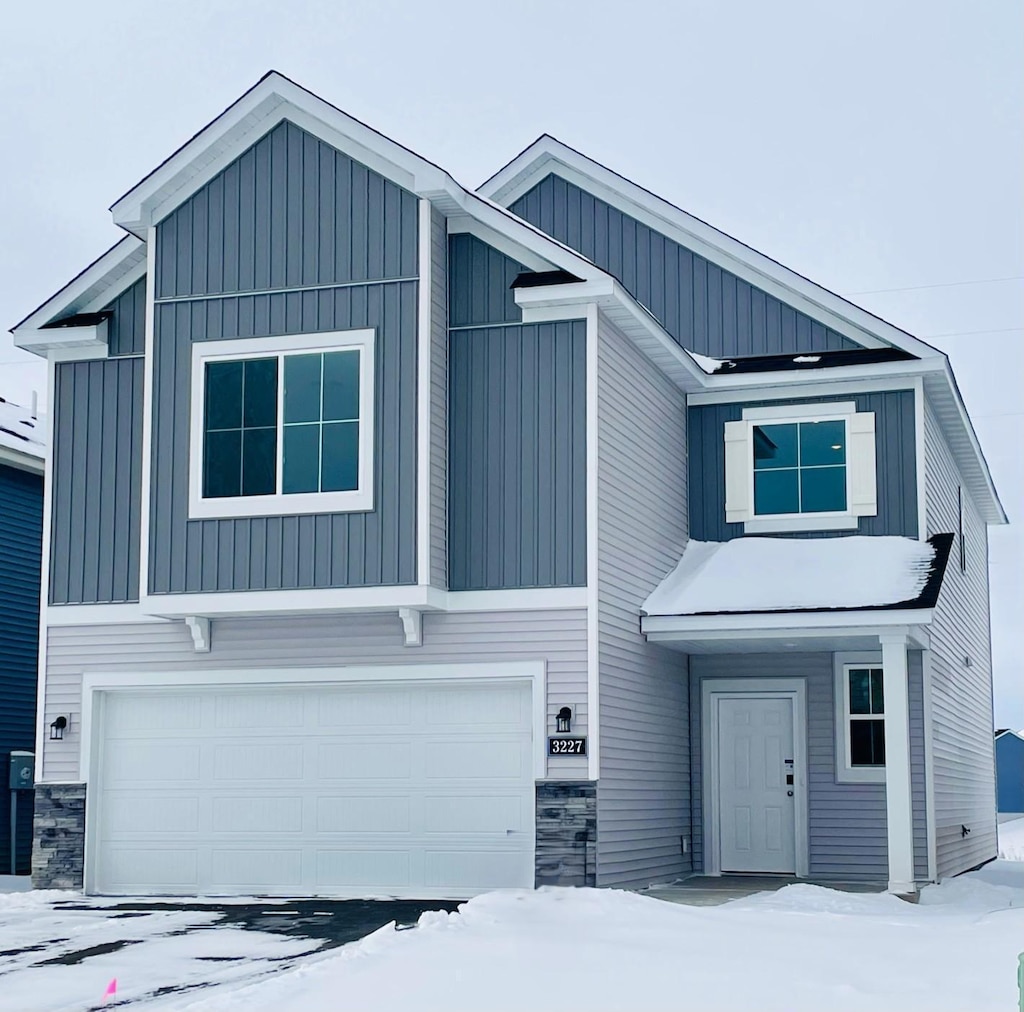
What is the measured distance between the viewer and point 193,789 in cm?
1532

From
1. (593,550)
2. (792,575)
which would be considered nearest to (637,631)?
(593,550)

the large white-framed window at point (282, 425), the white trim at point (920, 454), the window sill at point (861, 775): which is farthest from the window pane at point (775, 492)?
the large white-framed window at point (282, 425)

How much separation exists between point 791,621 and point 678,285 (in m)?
5.01

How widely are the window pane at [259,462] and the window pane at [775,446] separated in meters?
5.71

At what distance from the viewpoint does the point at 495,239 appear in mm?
15031

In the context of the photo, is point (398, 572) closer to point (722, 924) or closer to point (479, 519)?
point (479, 519)

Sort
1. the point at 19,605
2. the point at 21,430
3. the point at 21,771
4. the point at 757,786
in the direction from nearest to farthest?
the point at 757,786
the point at 21,771
the point at 19,605
the point at 21,430

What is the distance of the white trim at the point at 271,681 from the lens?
14.4 metres

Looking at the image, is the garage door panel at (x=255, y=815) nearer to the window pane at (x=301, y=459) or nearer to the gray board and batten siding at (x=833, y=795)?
the window pane at (x=301, y=459)

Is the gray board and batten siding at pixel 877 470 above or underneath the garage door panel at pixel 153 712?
above

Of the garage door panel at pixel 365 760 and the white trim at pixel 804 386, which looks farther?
the white trim at pixel 804 386

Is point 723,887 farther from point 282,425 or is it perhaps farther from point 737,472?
point 282,425

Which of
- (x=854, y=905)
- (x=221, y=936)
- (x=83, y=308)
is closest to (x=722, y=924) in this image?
(x=854, y=905)

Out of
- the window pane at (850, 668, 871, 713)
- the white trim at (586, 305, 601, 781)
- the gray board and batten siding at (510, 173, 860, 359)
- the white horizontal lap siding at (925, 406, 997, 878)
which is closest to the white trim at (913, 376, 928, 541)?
the white horizontal lap siding at (925, 406, 997, 878)
